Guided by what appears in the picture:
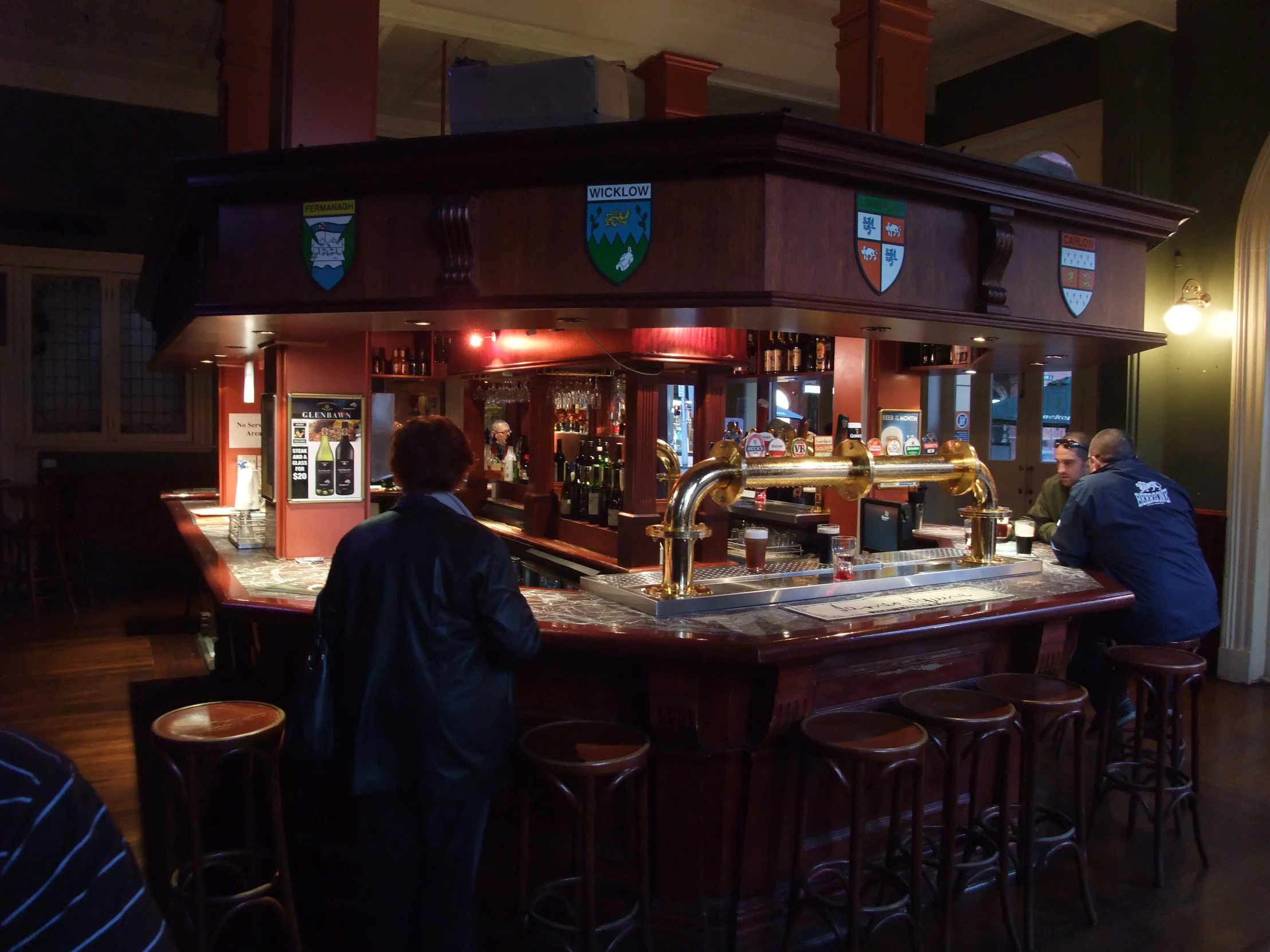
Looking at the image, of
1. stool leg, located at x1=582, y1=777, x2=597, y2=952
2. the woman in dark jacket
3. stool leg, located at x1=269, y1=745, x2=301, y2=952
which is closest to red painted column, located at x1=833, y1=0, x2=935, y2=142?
the woman in dark jacket

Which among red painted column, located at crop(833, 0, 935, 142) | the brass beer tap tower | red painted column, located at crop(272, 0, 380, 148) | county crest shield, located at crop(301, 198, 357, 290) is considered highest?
red painted column, located at crop(833, 0, 935, 142)

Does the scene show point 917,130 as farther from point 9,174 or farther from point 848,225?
point 9,174

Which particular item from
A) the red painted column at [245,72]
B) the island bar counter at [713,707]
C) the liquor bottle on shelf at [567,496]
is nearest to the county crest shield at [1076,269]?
the island bar counter at [713,707]

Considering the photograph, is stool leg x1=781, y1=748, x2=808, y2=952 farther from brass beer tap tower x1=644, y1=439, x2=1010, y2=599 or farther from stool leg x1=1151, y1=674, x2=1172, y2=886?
stool leg x1=1151, y1=674, x2=1172, y2=886

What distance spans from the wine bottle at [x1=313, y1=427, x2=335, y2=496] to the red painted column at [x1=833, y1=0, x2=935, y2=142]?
127 inches

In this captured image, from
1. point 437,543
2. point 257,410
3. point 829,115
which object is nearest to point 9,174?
point 257,410

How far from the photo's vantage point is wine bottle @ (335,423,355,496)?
4332 millimetres

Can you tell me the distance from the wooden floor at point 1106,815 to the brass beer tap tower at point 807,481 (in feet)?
4.19

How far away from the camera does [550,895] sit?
2.78 meters

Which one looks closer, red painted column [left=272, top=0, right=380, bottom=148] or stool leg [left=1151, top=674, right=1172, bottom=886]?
stool leg [left=1151, top=674, right=1172, bottom=886]

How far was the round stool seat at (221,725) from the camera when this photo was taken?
260 cm

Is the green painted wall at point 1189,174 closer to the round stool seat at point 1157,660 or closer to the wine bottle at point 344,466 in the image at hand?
the round stool seat at point 1157,660

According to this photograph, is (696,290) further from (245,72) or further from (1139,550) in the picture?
(245,72)

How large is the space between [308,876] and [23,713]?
2917mm
